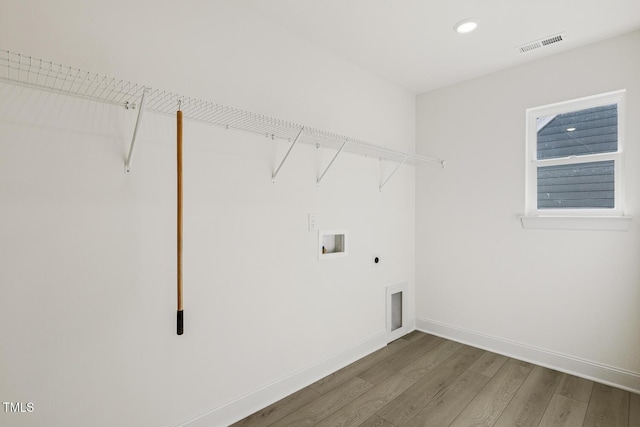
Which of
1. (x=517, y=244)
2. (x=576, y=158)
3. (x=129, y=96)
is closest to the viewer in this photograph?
(x=129, y=96)

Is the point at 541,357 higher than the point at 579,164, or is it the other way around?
the point at 579,164

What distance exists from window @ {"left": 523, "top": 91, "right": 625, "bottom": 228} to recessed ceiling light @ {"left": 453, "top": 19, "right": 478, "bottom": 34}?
0.98 metres

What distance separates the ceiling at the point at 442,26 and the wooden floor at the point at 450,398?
248 cm

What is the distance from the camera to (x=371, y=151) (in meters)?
2.72

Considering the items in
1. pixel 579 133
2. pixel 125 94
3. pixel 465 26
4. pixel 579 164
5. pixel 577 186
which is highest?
pixel 465 26

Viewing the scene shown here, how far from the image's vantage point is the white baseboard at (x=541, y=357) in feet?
7.36

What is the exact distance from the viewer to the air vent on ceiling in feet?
7.41

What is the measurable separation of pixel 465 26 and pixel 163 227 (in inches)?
89.1

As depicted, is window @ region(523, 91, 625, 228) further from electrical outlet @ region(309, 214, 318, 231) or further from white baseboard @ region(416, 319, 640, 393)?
electrical outlet @ region(309, 214, 318, 231)

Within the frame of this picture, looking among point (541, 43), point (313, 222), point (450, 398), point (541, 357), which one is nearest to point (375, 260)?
point (313, 222)

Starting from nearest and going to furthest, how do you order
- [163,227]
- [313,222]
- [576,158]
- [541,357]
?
[163,227]
[313,222]
[576,158]
[541,357]

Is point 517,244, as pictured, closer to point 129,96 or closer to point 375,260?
point 375,260

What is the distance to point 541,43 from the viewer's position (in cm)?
234

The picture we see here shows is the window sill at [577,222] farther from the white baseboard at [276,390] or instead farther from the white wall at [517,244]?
the white baseboard at [276,390]
